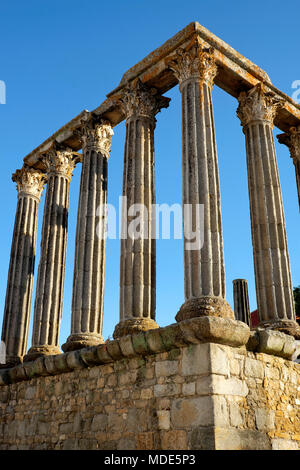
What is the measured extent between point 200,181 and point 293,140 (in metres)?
6.71

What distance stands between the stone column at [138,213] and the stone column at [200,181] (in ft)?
4.71

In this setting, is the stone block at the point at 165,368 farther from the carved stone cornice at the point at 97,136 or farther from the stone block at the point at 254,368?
the carved stone cornice at the point at 97,136

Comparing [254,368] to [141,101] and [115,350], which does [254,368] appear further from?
[141,101]

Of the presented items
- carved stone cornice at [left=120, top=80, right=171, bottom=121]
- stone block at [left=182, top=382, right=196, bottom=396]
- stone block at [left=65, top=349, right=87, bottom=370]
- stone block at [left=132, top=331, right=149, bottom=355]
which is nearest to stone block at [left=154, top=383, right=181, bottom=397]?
stone block at [left=182, top=382, right=196, bottom=396]

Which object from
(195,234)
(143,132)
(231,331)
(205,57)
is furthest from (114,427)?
(205,57)

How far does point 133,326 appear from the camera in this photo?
11.9m

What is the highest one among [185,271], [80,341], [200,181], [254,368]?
[200,181]

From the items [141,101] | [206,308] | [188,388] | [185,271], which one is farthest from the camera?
[141,101]

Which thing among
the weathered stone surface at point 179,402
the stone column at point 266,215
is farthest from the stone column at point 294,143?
the weathered stone surface at point 179,402

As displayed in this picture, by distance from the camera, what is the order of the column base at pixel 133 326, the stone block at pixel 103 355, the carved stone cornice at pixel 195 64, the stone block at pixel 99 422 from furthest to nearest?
1. the carved stone cornice at pixel 195 64
2. the column base at pixel 133 326
3. the stone block at pixel 103 355
4. the stone block at pixel 99 422

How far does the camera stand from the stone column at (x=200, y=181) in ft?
35.4

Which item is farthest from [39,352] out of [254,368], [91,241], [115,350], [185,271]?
[254,368]

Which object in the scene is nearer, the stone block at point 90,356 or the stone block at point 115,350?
the stone block at point 115,350

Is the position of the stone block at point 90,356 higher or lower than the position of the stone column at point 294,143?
lower
